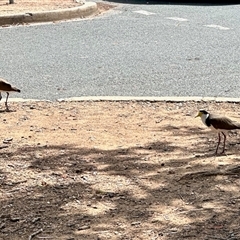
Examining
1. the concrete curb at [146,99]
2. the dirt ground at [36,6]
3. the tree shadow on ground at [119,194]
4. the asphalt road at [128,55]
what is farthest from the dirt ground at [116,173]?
the dirt ground at [36,6]

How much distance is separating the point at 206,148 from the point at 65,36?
6.43 meters

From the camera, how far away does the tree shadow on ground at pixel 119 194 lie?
13.9 ft

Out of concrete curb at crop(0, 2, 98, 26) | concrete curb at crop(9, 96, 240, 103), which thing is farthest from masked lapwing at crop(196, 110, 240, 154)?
concrete curb at crop(0, 2, 98, 26)

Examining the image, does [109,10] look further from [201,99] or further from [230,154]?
[230,154]

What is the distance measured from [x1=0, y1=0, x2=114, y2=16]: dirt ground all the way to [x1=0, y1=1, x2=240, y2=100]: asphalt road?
0.93 meters

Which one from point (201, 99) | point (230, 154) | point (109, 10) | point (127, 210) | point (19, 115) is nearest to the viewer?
point (127, 210)

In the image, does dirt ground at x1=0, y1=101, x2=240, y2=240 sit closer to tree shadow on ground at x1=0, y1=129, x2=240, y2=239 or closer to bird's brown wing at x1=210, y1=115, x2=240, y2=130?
tree shadow on ground at x1=0, y1=129, x2=240, y2=239

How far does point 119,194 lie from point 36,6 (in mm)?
10273

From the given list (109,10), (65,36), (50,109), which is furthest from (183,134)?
(109,10)

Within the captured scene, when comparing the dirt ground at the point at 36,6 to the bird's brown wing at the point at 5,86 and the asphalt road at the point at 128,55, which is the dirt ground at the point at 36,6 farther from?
the bird's brown wing at the point at 5,86

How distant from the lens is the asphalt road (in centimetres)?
834

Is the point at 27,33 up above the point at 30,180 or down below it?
below

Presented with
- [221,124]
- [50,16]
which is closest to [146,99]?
[221,124]

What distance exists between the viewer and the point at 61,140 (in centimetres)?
617
